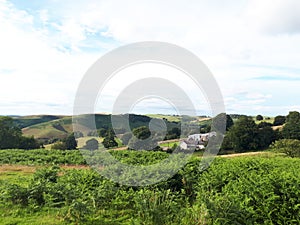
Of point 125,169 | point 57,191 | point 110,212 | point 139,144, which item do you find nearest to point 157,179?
point 125,169

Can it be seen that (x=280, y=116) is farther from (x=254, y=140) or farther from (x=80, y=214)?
(x=80, y=214)

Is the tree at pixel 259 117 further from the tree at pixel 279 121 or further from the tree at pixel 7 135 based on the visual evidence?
the tree at pixel 7 135

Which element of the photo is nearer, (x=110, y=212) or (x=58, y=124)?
(x=110, y=212)

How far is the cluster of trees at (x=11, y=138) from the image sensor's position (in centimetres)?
4584

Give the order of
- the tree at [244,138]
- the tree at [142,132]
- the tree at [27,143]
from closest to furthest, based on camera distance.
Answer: the tree at [142,132] < the tree at [27,143] < the tree at [244,138]

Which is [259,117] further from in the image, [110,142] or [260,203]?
[260,203]

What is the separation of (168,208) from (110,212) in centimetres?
187

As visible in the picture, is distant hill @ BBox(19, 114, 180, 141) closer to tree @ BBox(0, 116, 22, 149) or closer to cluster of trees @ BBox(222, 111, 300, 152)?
tree @ BBox(0, 116, 22, 149)

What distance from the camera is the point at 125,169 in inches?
444

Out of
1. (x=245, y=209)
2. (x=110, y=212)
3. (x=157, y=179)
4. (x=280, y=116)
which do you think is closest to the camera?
(x=245, y=209)

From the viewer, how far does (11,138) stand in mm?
46438

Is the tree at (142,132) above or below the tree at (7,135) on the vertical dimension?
above

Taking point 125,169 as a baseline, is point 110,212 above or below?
below

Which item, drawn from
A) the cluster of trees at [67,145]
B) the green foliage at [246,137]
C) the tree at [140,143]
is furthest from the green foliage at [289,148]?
the cluster of trees at [67,145]
